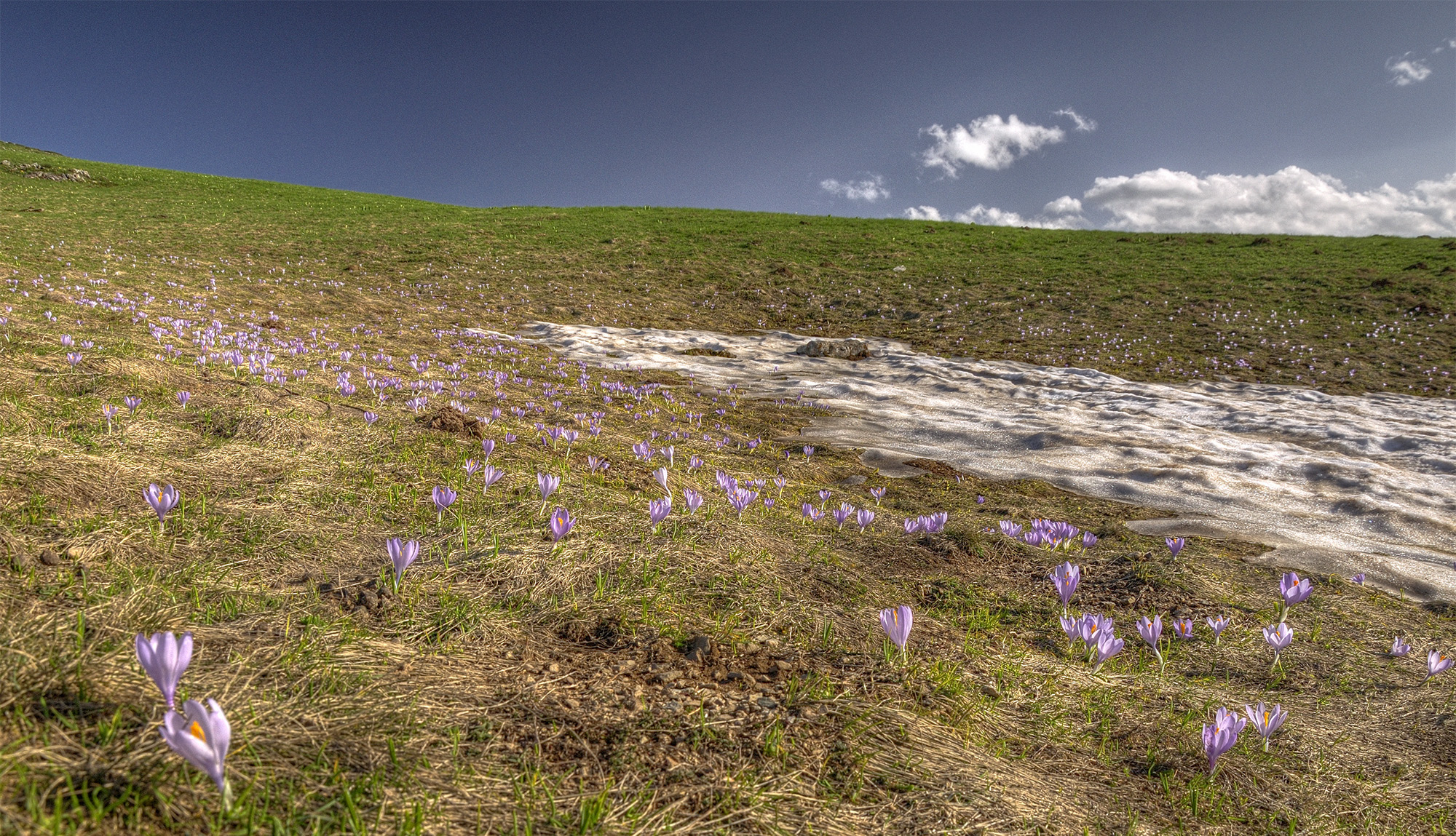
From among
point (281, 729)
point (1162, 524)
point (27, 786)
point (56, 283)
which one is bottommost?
point (1162, 524)

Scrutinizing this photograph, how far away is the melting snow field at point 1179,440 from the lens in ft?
19.6

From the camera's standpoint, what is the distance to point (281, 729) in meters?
1.80

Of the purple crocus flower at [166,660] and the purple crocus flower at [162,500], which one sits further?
the purple crocus flower at [162,500]

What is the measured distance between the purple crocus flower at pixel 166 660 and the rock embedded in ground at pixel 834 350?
14475 millimetres

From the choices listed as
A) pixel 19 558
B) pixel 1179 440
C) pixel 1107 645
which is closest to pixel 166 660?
pixel 19 558

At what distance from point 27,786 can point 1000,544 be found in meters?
4.80

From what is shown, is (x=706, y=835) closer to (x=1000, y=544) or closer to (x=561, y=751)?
(x=561, y=751)

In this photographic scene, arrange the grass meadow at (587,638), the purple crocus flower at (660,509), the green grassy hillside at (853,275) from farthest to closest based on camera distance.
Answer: the green grassy hillside at (853,275) → the purple crocus flower at (660,509) → the grass meadow at (587,638)

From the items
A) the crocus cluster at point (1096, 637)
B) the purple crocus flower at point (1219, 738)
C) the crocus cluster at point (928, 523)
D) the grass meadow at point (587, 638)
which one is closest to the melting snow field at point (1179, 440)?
the grass meadow at point (587, 638)

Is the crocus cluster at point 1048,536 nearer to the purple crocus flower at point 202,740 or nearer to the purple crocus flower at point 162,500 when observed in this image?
the purple crocus flower at point 202,740

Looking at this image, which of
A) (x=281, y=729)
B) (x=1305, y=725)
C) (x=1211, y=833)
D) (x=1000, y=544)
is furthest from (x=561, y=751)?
(x=1000, y=544)

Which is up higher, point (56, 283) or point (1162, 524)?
point (56, 283)

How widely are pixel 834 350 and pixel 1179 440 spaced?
784 centimetres

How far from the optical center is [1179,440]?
9.04 metres
